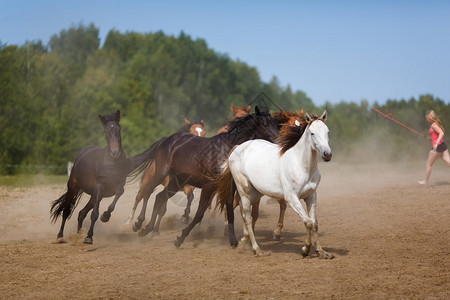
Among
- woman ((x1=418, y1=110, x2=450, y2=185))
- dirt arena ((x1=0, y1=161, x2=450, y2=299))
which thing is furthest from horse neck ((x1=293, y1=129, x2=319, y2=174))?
woman ((x1=418, y1=110, x2=450, y2=185))

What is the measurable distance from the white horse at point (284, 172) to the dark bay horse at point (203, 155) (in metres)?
0.35

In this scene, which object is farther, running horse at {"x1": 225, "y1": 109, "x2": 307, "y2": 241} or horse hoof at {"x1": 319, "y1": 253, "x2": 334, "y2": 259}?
running horse at {"x1": 225, "y1": 109, "x2": 307, "y2": 241}

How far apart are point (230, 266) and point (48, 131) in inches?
1072

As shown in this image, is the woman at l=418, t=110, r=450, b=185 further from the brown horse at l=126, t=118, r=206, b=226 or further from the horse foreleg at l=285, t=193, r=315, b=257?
the horse foreleg at l=285, t=193, r=315, b=257

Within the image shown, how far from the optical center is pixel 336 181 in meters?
19.5

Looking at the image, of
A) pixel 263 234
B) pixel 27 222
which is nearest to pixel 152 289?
pixel 263 234

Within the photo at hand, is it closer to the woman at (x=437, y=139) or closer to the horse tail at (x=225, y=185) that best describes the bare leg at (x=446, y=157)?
the woman at (x=437, y=139)

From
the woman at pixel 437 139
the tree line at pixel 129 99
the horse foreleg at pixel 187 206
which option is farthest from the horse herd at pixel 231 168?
the woman at pixel 437 139

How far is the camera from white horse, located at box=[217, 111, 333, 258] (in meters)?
6.61

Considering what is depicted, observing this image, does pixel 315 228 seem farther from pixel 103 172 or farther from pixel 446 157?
pixel 446 157

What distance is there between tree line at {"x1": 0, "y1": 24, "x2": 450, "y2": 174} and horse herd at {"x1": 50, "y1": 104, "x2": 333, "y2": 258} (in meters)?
4.01

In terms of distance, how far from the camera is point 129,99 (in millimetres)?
49656

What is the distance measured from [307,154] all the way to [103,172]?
12.7 ft

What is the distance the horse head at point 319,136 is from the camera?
623 centimetres
